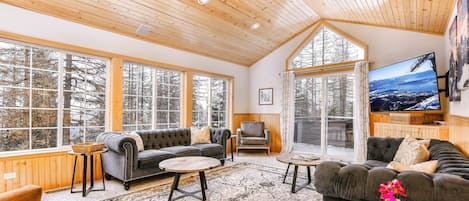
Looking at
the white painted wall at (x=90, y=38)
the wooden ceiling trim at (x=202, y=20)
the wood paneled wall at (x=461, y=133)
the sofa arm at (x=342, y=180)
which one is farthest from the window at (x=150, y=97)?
the wood paneled wall at (x=461, y=133)

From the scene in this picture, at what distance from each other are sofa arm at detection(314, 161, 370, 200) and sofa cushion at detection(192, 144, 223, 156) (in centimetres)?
279

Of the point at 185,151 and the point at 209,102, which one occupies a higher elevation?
the point at 209,102

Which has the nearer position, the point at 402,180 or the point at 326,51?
the point at 402,180

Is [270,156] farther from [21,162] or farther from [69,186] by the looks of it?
[21,162]

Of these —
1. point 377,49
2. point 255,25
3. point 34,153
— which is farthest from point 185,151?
point 377,49

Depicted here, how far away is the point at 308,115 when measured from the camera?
5.95m

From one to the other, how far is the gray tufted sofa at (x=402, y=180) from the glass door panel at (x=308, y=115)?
3.50 metres

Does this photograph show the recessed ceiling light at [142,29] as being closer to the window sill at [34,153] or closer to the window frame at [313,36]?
the window sill at [34,153]

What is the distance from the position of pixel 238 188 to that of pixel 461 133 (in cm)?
257

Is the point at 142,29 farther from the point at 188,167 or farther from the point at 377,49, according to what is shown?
the point at 377,49

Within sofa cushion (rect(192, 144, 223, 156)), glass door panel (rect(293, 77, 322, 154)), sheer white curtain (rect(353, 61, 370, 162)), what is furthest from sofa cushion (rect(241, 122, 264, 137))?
sheer white curtain (rect(353, 61, 370, 162))

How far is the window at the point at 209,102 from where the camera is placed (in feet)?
18.6

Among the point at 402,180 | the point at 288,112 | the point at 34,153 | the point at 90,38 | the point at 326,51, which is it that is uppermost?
the point at 326,51

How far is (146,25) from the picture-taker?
4129 mm
